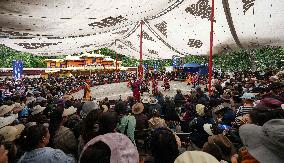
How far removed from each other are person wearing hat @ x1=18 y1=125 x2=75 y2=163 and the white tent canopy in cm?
466

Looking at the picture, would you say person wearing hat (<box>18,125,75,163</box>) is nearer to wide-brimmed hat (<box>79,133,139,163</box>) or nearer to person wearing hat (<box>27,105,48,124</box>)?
wide-brimmed hat (<box>79,133,139,163</box>)

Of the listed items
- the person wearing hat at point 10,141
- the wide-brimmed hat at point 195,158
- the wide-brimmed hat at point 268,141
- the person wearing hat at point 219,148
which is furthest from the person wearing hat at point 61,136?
the wide-brimmed hat at point 268,141

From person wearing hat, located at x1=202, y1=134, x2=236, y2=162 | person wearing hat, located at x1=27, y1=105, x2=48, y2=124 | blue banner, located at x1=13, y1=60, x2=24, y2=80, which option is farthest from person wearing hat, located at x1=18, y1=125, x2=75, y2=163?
blue banner, located at x1=13, y1=60, x2=24, y2=80

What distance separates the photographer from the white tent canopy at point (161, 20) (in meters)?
7.52

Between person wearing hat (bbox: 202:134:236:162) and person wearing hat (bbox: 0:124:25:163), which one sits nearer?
person wearing hat (bbox: 202:134:236:162)

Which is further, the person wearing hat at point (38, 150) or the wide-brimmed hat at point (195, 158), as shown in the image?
the person wearing hat at point (38, 150)

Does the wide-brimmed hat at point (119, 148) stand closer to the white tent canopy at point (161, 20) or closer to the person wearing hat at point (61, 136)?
the person wearing hat at point (61, 136)

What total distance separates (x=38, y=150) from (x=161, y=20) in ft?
37.9

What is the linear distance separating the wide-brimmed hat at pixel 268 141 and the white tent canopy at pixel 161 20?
6.19 metres

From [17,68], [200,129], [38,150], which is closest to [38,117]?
[38,150]

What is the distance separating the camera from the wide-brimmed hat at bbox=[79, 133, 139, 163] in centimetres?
183

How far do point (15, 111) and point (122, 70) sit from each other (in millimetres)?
29718

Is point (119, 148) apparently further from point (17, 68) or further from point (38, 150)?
point (17, 68)

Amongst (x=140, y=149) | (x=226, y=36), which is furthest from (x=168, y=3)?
(x=140, y=149)
